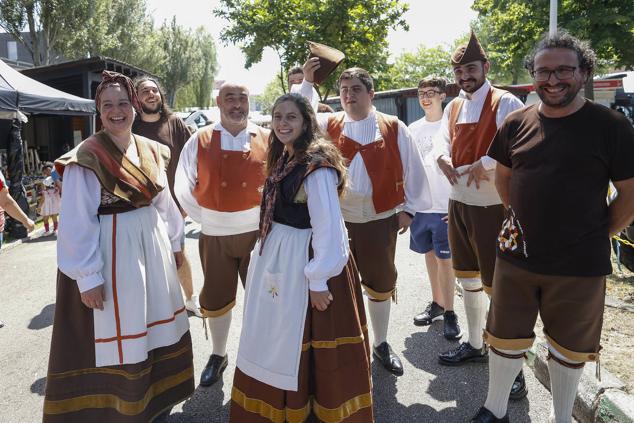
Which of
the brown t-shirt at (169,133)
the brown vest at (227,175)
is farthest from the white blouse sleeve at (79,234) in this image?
the brown t-shirt at (169,133)

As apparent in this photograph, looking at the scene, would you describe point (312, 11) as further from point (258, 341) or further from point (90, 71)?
point (258, 341)

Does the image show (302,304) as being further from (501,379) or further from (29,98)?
(29,98)

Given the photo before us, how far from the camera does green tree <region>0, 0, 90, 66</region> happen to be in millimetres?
A: 20797

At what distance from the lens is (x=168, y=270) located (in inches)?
111

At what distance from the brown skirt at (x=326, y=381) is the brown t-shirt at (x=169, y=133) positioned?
94.6 inches

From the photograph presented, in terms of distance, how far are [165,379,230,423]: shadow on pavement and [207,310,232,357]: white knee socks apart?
0.84ft

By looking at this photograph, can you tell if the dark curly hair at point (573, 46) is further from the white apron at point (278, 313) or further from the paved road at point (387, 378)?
the paved road at point (387, 378)

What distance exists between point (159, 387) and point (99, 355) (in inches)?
17.7

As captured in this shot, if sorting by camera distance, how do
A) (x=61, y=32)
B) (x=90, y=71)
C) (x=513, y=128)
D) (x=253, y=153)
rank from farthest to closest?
1. (x=61, y=32)
2. (x=90, y=71)
3. (x=253, y=153)
4. (x=513, y=128)

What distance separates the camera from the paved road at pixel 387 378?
9.95 feet

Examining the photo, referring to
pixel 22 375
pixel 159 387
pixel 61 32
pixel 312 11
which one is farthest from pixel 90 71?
pixel 159 387

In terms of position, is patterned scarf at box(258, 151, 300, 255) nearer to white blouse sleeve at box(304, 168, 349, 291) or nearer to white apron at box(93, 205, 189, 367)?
white blouse sleeve at box(304, 168, 349, 291)

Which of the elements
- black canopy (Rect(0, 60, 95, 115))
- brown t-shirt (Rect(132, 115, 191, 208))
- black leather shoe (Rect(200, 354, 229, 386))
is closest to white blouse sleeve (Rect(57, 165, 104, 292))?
black leather shoe (Rect(200, 354, 229, 386))

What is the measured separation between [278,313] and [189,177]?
1.39m
